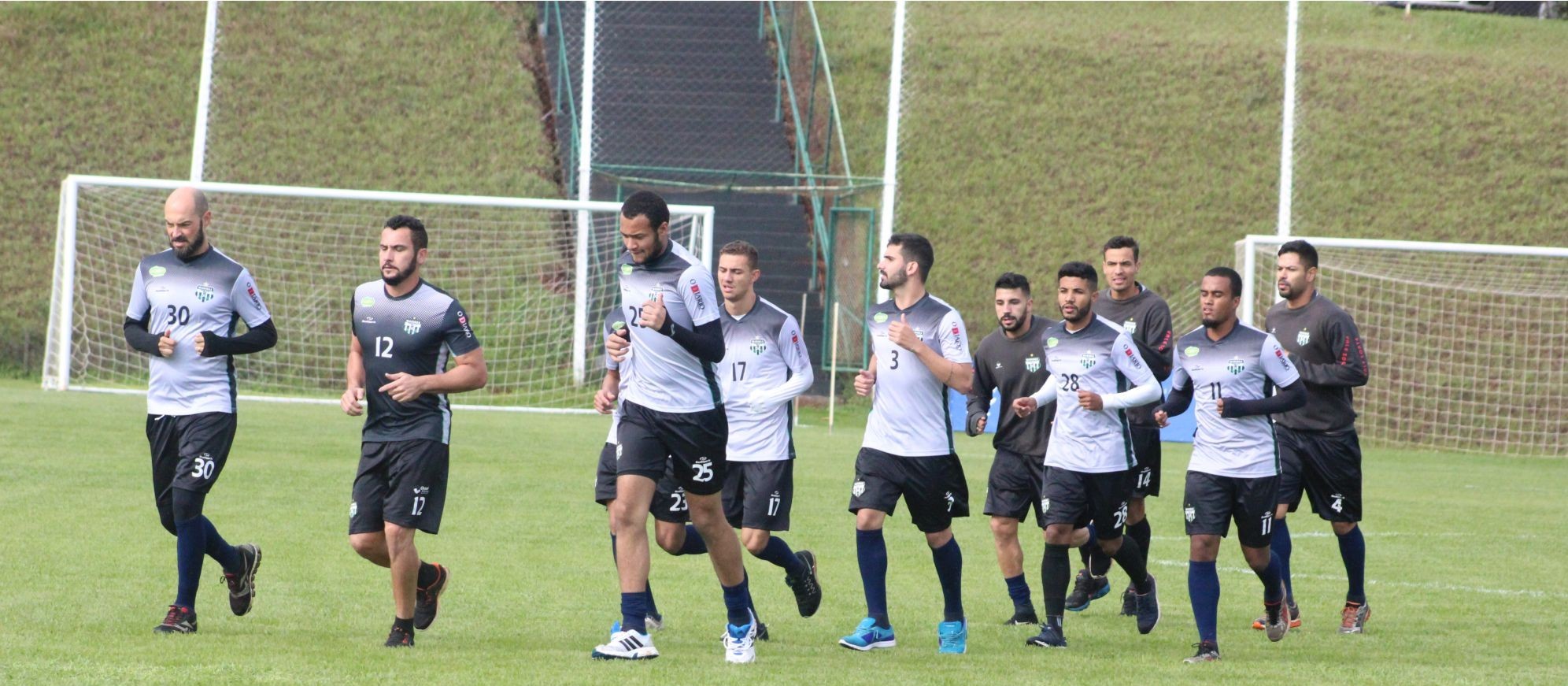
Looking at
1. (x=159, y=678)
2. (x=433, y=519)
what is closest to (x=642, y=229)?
(x=433, y=519)

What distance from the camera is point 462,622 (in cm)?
755

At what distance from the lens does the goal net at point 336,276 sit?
2020cm

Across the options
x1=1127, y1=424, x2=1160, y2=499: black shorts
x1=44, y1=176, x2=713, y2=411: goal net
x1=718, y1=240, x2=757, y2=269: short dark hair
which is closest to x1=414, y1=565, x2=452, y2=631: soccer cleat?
x1=718, y1=240, x2=757, y2=269: short dark hair

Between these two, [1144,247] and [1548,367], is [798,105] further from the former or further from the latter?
[1548,367]

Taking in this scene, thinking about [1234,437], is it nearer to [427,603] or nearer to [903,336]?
[903,336]

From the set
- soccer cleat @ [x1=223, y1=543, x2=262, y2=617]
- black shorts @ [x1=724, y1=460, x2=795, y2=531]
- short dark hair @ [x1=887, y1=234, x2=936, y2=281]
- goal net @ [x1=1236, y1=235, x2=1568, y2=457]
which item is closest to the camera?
soccer cleat @ [x1=223, y1=543, x2=262, y2=617]

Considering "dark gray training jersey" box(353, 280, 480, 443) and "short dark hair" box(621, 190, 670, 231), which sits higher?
"short dark hair" box(621, 190, 670, 231)

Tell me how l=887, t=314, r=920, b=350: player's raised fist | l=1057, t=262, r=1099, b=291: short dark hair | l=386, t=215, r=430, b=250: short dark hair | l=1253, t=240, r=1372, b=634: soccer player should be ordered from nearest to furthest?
l=386, t=215, r=430, b=250: short dark hair, l=887, t=314, r=920, b=350: player's raised fist, l=1057, t=262, r=1099, b=291: short dark hair, l=1253, t=240, r=1372, b=634: soccer player

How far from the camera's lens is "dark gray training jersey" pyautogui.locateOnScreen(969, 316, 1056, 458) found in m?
8.39

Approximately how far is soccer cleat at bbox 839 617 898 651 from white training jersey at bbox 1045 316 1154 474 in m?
1.28

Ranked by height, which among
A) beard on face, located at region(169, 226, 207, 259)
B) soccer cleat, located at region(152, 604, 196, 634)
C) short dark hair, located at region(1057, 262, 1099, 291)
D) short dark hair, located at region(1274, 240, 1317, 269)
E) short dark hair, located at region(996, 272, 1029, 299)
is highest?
short dark hair, located at region(1274, 240, 1317, 269)

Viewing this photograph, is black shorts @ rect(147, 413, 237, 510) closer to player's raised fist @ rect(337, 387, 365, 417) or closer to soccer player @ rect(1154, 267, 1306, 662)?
player's raised fist @ rect(337, 387, 365, 417)

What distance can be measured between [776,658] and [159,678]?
2.60 meters

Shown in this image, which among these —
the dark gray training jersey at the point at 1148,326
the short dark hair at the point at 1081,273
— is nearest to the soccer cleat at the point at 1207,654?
the short dark hair at the point at 1081,273
